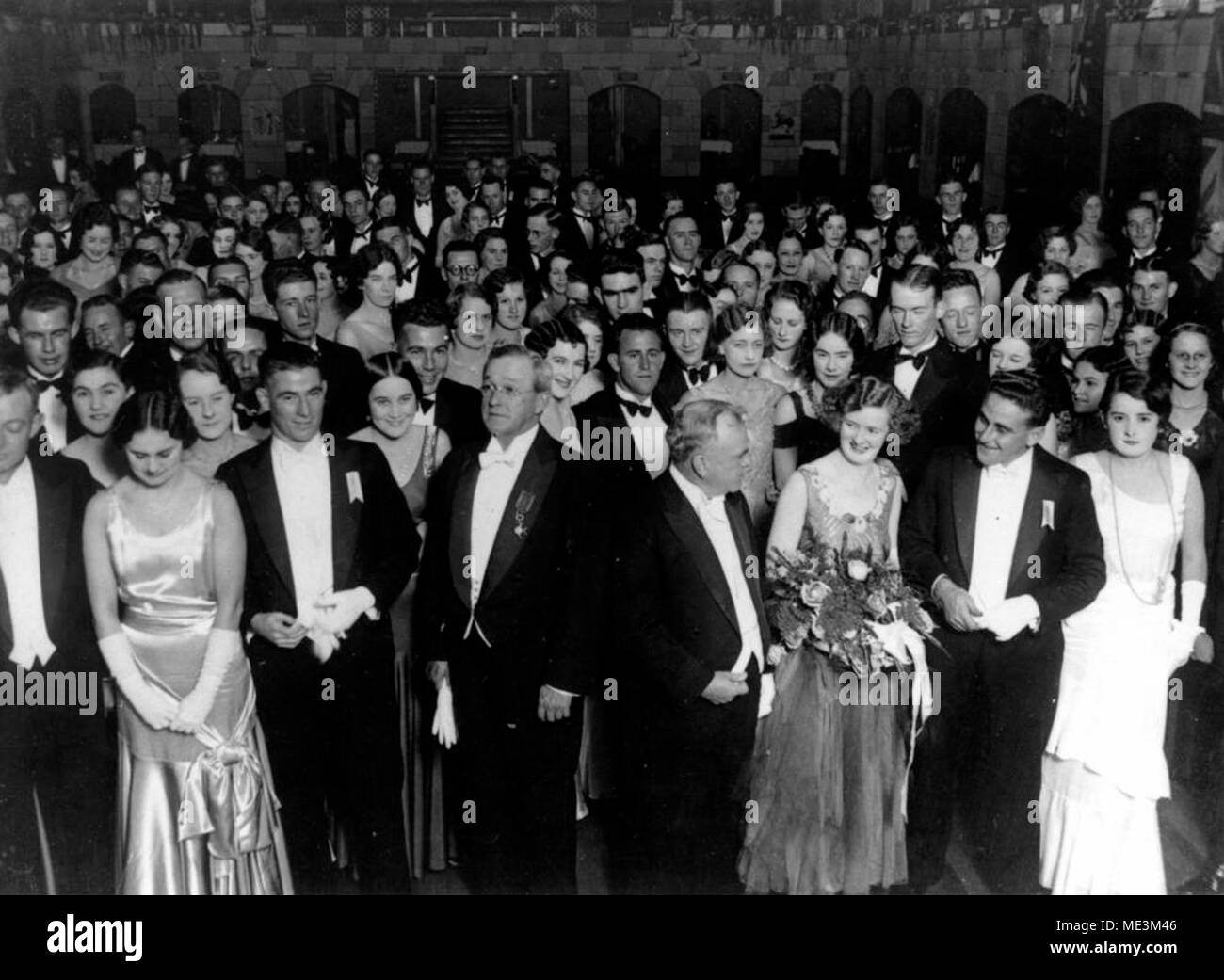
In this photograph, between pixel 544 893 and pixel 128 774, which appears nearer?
pixel 128 774

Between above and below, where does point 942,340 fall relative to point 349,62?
below

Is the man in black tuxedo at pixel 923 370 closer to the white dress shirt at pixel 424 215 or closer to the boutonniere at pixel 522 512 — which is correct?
the boutonniere at pixel 522 512

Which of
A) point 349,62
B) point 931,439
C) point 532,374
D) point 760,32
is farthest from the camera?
point 349,62

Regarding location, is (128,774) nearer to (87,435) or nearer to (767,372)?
(87,435)

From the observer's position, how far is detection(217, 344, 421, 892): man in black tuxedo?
4047 millimetres

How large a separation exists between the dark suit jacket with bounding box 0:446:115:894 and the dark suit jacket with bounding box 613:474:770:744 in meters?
1.78

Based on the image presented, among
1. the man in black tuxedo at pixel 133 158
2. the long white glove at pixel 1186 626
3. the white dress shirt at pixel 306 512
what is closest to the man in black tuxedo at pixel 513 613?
the white dress shirt at pixel 306 512

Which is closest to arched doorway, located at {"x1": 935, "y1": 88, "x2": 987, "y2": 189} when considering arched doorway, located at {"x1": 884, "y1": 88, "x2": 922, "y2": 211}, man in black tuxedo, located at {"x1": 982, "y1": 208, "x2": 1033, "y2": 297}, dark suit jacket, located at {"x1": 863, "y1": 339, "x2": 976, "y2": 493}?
arched doorway, located at {"x1": 884, "y1": 88, "x2": 922, "y2": 211}

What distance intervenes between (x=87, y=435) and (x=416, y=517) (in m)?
1.23

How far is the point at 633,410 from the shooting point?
5031 mm

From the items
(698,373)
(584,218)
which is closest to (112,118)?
(584,218)

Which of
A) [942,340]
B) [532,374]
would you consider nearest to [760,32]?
[942,340]

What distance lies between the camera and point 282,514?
13.3 ft

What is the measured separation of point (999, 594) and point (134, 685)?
2.95 metres
